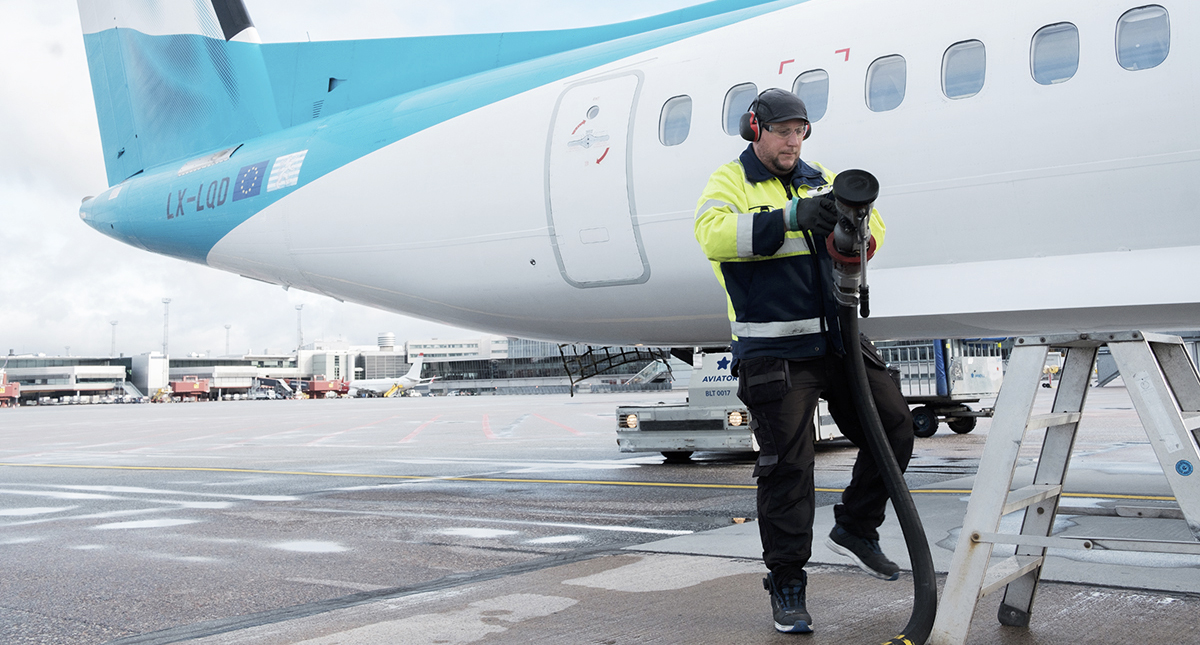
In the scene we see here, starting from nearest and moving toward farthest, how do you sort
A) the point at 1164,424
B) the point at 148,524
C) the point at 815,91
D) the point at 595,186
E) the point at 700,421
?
the point at 1164,424, the point at 815,91, the point at 595,186, the point at 148,524, the point at 700,421

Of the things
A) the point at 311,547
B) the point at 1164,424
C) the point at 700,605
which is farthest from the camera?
the point at 311,547

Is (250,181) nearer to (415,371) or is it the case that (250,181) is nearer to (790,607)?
(790,607)

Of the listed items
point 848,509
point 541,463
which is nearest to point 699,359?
point 541,463

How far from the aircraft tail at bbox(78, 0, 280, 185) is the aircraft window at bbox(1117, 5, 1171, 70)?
27.8 feet

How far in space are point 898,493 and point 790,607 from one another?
60 centimetres

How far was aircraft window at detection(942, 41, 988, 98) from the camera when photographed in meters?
5.75

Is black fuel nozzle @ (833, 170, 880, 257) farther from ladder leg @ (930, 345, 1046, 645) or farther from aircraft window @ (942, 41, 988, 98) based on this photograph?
aircraft window @ (942, 41, 988, 98)

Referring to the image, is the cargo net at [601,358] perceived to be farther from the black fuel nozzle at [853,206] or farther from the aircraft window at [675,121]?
the black fuel nozzle at [853,206]

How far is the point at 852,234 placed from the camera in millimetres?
3000

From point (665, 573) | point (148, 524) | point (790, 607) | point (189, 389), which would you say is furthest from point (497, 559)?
point (189, 389)

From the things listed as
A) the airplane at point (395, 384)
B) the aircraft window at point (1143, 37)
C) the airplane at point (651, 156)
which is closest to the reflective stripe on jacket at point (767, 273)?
the airplane at point (651, 156)

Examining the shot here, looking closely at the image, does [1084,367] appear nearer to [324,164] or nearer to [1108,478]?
[1108,478]

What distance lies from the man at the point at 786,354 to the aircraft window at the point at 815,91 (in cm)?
291

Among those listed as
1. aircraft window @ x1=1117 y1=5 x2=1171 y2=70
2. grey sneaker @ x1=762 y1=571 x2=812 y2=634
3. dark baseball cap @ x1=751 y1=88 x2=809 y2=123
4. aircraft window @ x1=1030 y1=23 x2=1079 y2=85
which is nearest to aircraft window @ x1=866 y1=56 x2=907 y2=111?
aircraft window @ x1=1030 y1=23 x2=1079 y2=85
